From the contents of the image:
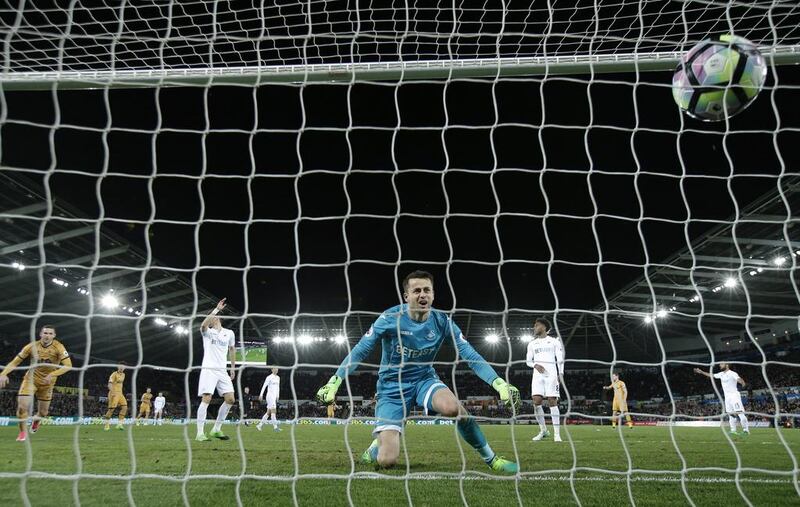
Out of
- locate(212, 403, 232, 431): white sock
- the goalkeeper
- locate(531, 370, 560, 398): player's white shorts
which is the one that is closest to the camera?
the goalkeeper

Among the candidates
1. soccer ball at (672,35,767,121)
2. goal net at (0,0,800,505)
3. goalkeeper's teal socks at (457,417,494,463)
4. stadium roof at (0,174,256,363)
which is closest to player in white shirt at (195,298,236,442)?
goal net at (0,0,800,505)

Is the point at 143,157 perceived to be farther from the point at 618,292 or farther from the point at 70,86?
the point at 618,292

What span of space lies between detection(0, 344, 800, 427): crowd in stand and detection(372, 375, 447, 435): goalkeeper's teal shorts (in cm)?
2175

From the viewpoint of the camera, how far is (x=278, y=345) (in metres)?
42.6

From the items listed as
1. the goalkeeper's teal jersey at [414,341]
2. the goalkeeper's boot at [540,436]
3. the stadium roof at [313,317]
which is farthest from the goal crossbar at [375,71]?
the goalkeeper's boot at [540,436]

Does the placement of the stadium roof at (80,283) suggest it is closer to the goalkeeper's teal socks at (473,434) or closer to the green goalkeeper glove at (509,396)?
the goalkeeper's teal socks at (473,434)

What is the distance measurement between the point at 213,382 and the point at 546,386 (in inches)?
221

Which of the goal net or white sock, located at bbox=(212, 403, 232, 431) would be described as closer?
the goal net

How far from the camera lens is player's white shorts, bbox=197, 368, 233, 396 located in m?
9.09

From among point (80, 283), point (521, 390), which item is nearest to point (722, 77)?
point (80, 283)

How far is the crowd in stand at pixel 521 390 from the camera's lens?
28062 millimetres

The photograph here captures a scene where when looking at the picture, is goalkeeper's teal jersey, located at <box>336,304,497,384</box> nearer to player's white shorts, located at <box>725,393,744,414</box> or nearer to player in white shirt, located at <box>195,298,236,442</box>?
player in white shirt, located at <box>195,298,236,442</box>

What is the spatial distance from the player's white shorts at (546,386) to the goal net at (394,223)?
3.13 ft

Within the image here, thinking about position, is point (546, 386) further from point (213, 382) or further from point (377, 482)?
point (377, 482)
